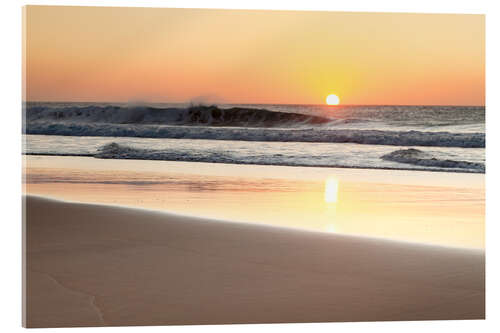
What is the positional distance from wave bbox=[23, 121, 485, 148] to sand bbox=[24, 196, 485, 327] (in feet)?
2.04

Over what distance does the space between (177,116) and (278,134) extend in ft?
2.56

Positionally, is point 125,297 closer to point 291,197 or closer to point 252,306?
point 252,306

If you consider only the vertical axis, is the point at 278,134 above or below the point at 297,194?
above

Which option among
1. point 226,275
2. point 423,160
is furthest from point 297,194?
point 226,275

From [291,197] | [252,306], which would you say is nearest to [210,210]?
[291,197]

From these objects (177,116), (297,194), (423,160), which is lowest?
(297,194)

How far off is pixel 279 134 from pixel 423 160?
3.88 feet

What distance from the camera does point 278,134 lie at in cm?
550

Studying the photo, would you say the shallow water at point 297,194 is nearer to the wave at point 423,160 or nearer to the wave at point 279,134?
the wave at point 423,160

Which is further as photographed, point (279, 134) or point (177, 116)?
point (279, 134)
